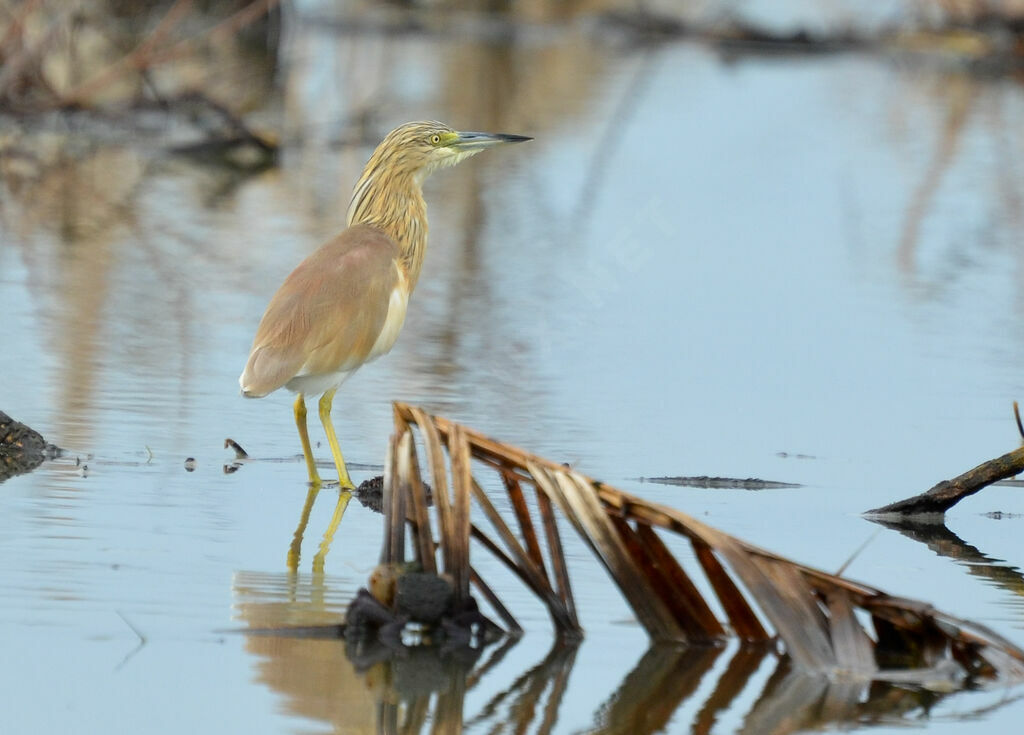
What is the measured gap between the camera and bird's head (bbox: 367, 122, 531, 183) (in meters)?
7.10

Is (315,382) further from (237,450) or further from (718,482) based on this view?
(718,482)

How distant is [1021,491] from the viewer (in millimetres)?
6492

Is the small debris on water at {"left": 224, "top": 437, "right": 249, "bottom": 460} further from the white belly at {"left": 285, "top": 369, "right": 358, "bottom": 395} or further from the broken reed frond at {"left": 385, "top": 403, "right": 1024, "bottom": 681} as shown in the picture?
the broken reed frond at {"left": 385, "top": 403, "right": 1024, "bottom": 681}

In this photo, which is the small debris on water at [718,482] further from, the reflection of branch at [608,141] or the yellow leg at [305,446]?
the reflection of branch at [608,141]

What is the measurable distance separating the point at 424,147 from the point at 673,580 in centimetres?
310

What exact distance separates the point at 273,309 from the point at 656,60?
21478 mm

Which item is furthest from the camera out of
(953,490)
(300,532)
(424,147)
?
(424,147)

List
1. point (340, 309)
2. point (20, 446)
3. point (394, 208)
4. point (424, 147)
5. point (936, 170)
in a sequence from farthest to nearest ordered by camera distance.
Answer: point (936, 170)
point (424, 147)
point (394, 208)
point (340, 309)
point (20, 446)

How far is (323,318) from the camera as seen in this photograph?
20.0ft

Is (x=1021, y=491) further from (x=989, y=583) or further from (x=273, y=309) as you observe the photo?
(x=273, y=309)

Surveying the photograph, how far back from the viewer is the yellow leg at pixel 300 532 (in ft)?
16.6

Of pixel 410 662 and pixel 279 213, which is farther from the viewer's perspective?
pixel 279 213

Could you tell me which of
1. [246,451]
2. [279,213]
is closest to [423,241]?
[246,451]

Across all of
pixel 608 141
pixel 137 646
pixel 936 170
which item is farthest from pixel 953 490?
pixel 608 141
